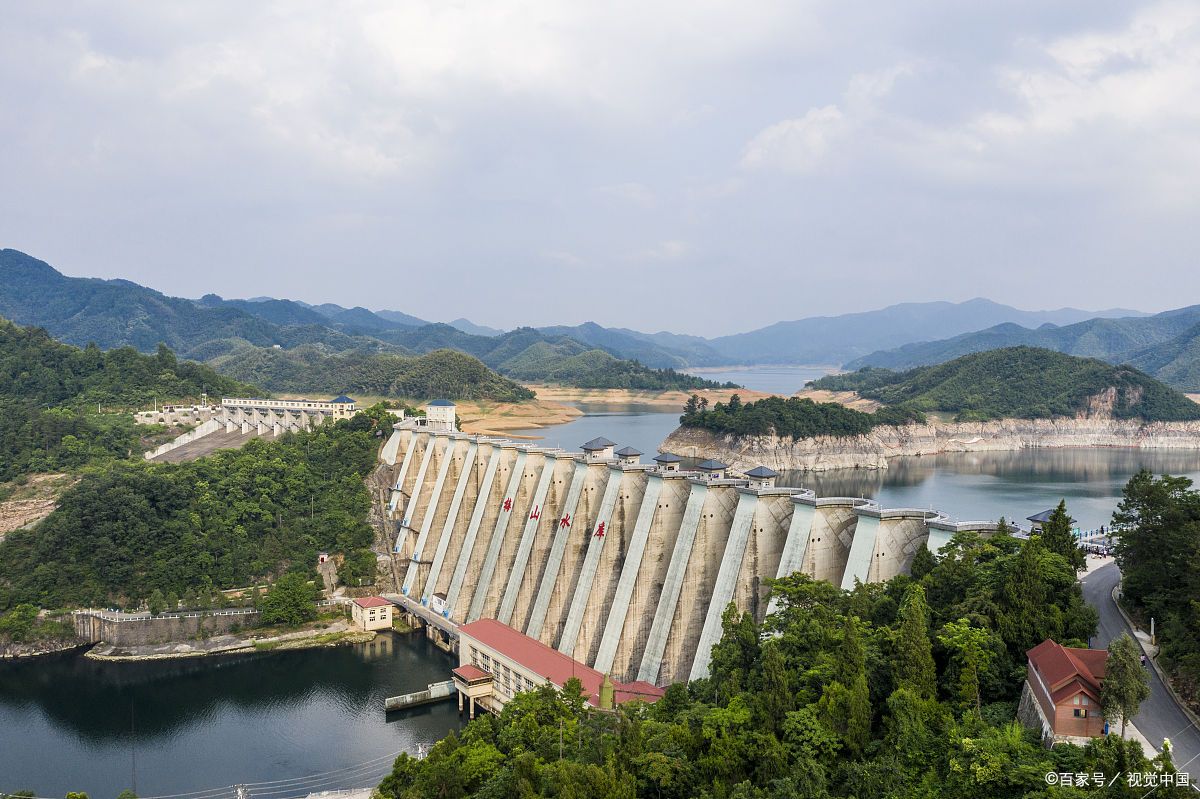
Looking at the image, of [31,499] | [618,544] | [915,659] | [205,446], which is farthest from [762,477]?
[205,446]

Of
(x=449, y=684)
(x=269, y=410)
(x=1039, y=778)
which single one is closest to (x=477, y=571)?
(x=449, y=684)

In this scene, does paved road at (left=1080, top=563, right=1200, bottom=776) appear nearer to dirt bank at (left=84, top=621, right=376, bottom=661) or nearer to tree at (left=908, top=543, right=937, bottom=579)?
tree at (left=908, top=543, right=937, bottom=579)

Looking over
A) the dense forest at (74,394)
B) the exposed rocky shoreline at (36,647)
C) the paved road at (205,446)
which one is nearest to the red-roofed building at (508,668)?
the exposed rocky shoreline at (36,647)

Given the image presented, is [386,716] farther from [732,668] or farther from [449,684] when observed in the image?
[732,668]

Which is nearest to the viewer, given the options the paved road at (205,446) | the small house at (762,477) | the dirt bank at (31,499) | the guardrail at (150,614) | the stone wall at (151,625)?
the small house at (762,477)

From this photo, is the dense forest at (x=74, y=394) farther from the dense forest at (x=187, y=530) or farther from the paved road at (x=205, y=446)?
the dense forest at (x=187, y=530)

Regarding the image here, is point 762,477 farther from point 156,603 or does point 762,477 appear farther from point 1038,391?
point 1038,391

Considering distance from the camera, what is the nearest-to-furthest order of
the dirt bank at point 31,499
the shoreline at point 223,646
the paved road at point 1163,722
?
→ the paved road at point 1163,722
the shoreline at point 223,646
the dirt bank at point 31,499

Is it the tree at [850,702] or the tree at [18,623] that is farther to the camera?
the tree at [18,623]

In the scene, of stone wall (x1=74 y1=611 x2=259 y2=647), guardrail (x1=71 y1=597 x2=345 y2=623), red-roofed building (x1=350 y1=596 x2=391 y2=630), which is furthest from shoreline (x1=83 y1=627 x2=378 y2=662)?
guardrail (x1=71 y1=597 x2=345 y2=623)
